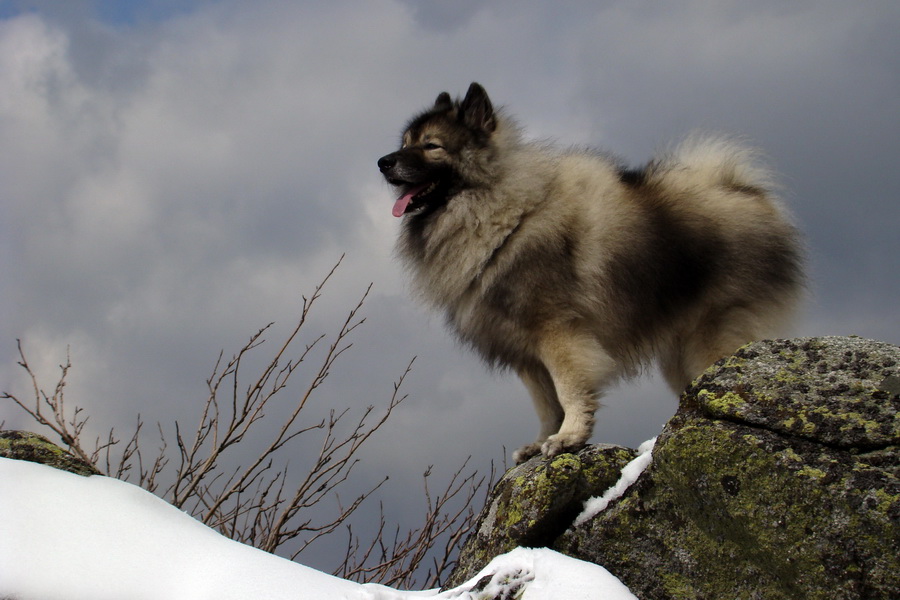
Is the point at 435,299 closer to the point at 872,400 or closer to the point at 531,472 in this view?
the point at 531,472

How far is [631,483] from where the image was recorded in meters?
3.42

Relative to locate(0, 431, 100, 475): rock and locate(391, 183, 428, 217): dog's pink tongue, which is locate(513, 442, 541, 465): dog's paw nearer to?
locate(391, 183, 428, 217): dog's pink tongue

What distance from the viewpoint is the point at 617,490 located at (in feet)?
11.4

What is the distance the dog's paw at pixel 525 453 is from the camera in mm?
4387

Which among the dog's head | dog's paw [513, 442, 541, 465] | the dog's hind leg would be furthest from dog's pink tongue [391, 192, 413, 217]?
dog's paw [513, 442, 541, 465]

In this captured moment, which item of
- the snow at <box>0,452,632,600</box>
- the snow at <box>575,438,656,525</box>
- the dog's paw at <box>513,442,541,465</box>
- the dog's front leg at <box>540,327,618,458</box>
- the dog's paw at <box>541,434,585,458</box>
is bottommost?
the snow at <box>0,452,632,600</box>

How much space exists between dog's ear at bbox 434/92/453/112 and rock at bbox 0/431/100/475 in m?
3.06

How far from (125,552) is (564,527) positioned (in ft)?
6.12

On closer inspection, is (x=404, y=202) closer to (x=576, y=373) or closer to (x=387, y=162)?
(x=387, y=162)

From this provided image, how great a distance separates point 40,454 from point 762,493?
3182mm

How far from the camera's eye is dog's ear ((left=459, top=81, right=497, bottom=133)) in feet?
16.6

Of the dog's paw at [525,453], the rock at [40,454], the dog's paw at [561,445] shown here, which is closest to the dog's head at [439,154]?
the dog's paw at [525,453]

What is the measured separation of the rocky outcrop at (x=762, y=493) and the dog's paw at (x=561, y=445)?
14.6 inches

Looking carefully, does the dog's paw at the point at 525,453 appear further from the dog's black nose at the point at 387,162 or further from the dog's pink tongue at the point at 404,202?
the dog's black nose at the point at 387,162
